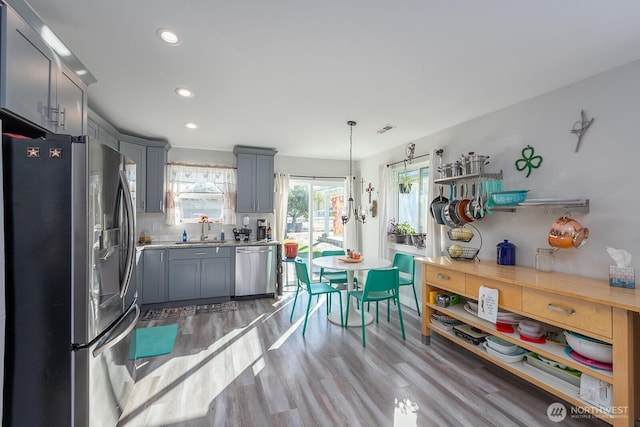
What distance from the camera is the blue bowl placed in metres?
2.45

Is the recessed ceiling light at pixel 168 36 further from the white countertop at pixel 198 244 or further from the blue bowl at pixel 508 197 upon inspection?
the white countertop at pixel 198 244

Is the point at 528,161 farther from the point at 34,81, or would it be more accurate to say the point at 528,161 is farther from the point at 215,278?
the point at 215,278

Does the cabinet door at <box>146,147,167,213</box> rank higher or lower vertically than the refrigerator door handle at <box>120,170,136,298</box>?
higher

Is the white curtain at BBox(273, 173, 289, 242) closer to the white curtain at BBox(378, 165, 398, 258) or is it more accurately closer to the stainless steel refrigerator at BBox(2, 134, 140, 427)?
the white curtain at BBox(378, 165, 398, 258)

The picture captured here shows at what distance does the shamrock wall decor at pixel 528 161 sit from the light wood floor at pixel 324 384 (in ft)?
5.93

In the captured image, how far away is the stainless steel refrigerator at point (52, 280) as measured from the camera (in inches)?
53.1

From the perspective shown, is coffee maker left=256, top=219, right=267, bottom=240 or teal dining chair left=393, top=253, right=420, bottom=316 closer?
teal dining chair left=393, top=253, right=420, bottom=316

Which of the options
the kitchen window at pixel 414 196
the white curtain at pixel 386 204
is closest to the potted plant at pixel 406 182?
the kitchen window at pixel 414 196

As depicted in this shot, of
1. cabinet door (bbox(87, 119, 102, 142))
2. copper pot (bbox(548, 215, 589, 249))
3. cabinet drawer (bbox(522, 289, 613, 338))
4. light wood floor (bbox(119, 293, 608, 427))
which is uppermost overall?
cabinet door (bbox(87, 119, 102, 142))

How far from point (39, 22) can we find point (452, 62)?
2470mm

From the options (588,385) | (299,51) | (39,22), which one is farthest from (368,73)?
(588,385)

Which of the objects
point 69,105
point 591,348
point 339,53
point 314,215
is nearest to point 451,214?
point 591,348

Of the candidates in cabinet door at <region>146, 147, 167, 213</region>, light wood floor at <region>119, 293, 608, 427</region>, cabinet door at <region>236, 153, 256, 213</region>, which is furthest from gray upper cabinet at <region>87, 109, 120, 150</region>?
light wood floor at <region>119, 293, 608, 427</region>

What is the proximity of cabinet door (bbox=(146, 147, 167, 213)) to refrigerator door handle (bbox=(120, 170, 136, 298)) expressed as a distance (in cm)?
258
